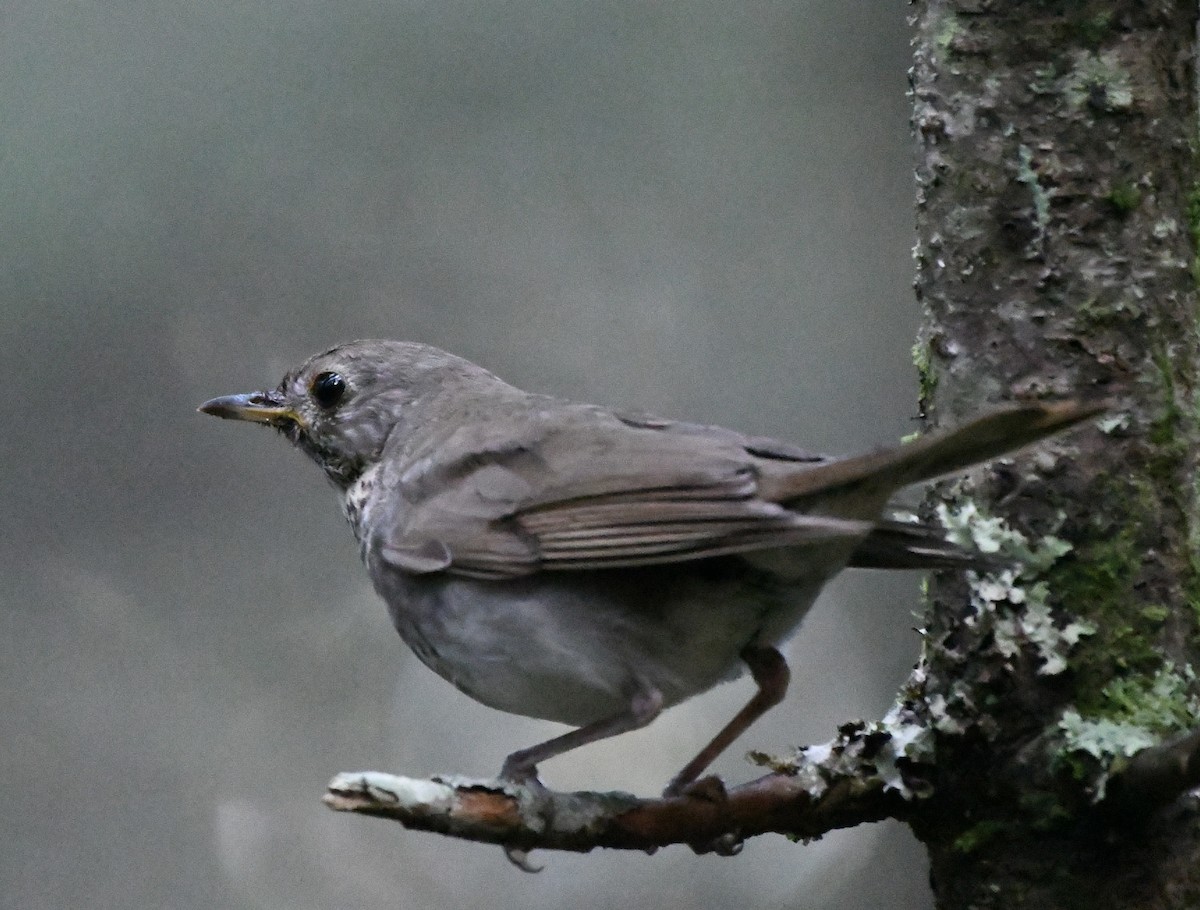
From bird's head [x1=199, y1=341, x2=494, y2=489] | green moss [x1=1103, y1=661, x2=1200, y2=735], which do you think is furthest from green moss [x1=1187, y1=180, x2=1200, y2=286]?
bird's head [x1=199, y1=341, x2=494, y2=489]

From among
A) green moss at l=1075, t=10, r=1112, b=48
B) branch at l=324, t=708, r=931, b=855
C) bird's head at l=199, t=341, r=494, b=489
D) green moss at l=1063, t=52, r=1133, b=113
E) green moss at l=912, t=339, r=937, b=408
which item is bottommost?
branch at l=324, t=708, r=931, b=855

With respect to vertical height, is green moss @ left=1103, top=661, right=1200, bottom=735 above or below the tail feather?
below

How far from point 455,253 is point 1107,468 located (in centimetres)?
311

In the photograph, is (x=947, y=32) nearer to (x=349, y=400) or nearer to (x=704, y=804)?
(x=704, y=804)

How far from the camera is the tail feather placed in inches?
99.7

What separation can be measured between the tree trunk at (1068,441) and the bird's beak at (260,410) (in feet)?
6.86

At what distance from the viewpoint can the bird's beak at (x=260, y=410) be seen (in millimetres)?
4352

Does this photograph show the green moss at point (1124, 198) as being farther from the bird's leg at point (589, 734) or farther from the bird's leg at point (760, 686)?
the bird's leg at point (589, 734)

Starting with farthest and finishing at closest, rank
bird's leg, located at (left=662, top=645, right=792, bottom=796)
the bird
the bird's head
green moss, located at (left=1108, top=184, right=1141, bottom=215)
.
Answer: the bird's head < bird's leg, located at (left=662, top=645, right=792, bottom=796) < green moss, located at (left=1108, top=184, right=1141, bottom=215) < the bird

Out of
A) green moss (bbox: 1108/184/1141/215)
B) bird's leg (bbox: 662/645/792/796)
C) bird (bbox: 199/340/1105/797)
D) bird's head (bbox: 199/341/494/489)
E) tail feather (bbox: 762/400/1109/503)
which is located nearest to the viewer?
tail feather (bbox: 762/400/1109/503)

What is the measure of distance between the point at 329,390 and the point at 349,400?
7 cm

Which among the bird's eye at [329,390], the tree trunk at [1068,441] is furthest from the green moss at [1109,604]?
the bird's eye at [329,390]

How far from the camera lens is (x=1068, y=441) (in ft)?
10.1

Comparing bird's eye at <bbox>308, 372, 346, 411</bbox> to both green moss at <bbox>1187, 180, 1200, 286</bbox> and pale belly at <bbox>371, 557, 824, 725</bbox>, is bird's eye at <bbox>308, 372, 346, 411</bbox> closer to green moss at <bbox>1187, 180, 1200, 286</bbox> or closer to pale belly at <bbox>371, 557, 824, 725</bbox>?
pale belly at <bbox>371, 557, 824, 725</bbox>
